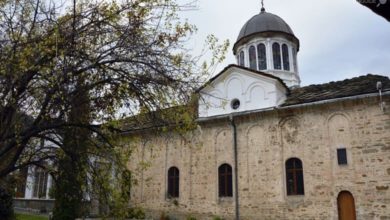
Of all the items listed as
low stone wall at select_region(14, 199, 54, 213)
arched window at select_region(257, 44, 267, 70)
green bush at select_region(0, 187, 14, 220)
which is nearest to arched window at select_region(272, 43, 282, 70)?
arched window at select_region(257, 44, 267, 70)

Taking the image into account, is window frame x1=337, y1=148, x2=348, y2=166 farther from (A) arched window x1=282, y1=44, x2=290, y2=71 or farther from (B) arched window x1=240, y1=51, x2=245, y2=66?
(B) arched window x1=240, y1=51, x2=245, y2=66

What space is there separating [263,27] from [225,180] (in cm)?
1039

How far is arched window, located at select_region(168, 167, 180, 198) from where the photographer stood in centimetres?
1931

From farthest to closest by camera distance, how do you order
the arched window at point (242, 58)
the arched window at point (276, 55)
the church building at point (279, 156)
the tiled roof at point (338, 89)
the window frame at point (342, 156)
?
the arched window at point (242, 58)
the arched window at point (276, 55)
the tiled roof at point (338, 89)
the window frame at point (342, 156)
the church building at point (279, 156)

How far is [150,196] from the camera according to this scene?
20.2 m

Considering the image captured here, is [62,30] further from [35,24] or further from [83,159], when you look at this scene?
[83,159]

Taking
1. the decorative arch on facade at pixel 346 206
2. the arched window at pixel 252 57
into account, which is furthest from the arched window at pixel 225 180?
the arched window at pixel 252 57

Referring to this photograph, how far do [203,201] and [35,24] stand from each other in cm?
1320

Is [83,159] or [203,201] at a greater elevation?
[83,159]

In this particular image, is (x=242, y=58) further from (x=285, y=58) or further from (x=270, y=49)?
(x=285, y=58)

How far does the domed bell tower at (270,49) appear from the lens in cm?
2163

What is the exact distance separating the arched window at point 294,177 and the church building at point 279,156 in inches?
1.7

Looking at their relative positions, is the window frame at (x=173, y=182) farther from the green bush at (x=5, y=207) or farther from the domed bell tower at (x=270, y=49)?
the domed bell tower at (x=270, y=49)

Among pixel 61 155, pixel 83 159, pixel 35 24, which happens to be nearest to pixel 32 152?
pixel 61 155
